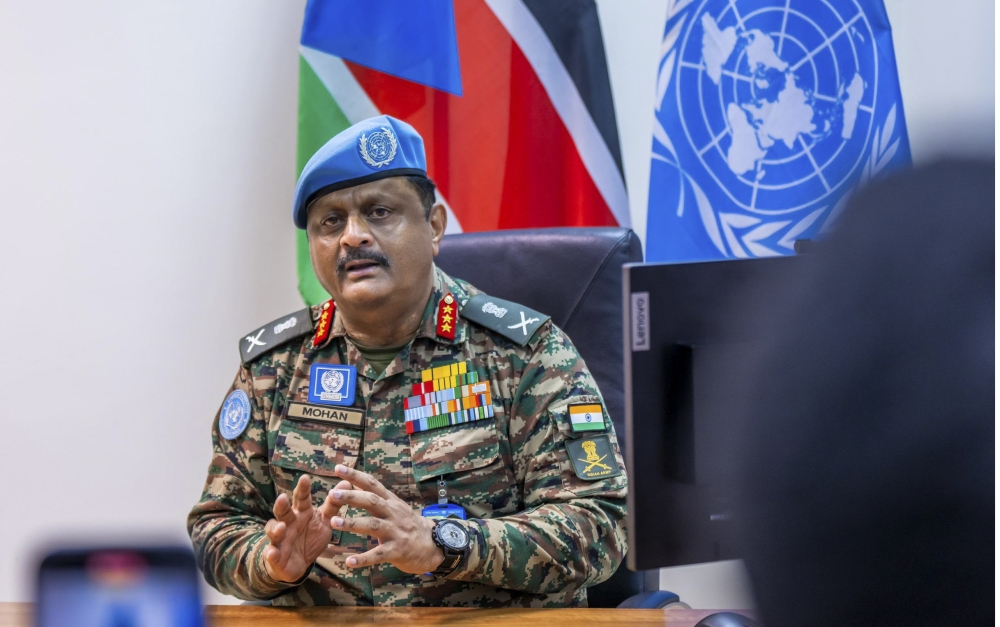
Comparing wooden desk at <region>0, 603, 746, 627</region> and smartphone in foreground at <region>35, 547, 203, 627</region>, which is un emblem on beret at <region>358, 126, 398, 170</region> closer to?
wooden desk at <region>0, 603, 746, 627</region>

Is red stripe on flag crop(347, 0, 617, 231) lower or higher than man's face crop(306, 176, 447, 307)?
higher

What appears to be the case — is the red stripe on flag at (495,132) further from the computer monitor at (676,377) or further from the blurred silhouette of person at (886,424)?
the blurred silhouette of person at (886,424)

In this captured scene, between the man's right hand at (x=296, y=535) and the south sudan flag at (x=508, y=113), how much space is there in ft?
3.44

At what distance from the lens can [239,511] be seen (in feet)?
5.91

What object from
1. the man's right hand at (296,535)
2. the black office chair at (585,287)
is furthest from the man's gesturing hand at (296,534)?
the black office chair at (585,287)

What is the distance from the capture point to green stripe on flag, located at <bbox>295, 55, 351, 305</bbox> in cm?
249

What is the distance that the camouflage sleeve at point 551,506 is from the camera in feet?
5.11

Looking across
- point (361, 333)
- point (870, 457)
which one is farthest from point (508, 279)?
point (870, 457)

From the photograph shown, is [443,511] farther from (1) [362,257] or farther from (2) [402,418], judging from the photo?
(1) [362,257]

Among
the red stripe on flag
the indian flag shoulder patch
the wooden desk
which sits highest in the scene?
the red stripe on flag

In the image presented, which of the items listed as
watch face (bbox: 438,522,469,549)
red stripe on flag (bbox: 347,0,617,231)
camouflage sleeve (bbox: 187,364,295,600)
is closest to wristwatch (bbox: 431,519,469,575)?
watch face (bbox: 438,522,469,549)

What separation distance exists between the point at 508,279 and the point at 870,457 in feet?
5.23

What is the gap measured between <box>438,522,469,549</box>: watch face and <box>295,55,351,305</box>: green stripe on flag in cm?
111

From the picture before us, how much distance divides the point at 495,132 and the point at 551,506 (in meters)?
1.19
